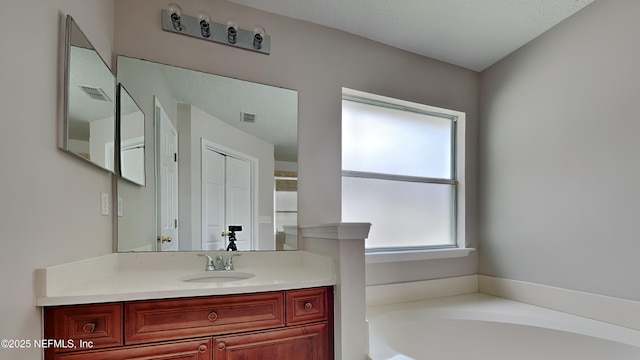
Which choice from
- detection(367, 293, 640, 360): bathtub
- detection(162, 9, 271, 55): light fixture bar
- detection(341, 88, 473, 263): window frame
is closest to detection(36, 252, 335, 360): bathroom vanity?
detection(367, 293, 640, 360): bathtub

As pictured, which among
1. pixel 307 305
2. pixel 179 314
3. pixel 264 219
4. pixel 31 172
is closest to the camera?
pixel 31 172

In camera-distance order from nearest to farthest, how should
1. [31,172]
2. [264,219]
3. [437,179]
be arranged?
[31,172], [264,219], [437,179]

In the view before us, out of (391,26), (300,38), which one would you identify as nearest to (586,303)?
(391,26)

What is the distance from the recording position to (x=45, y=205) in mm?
1086

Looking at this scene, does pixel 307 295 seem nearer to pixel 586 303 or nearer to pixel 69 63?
pixel 69 63

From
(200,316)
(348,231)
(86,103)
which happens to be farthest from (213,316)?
(86,103)

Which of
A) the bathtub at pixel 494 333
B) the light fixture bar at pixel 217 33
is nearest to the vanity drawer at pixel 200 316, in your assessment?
the bathtub at pixel 494 333

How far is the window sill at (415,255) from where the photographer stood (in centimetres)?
231

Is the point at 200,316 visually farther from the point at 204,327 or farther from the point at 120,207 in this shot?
the point at 120,207

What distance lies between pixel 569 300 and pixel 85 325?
2757mm

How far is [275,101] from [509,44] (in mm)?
1933

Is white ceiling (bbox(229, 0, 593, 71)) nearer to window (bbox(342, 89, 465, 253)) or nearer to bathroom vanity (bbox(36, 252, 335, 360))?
window (bbox(342, 89, 465, 253))

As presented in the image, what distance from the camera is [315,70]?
2.18m

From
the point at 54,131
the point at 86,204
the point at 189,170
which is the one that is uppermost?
the point at 54,131
